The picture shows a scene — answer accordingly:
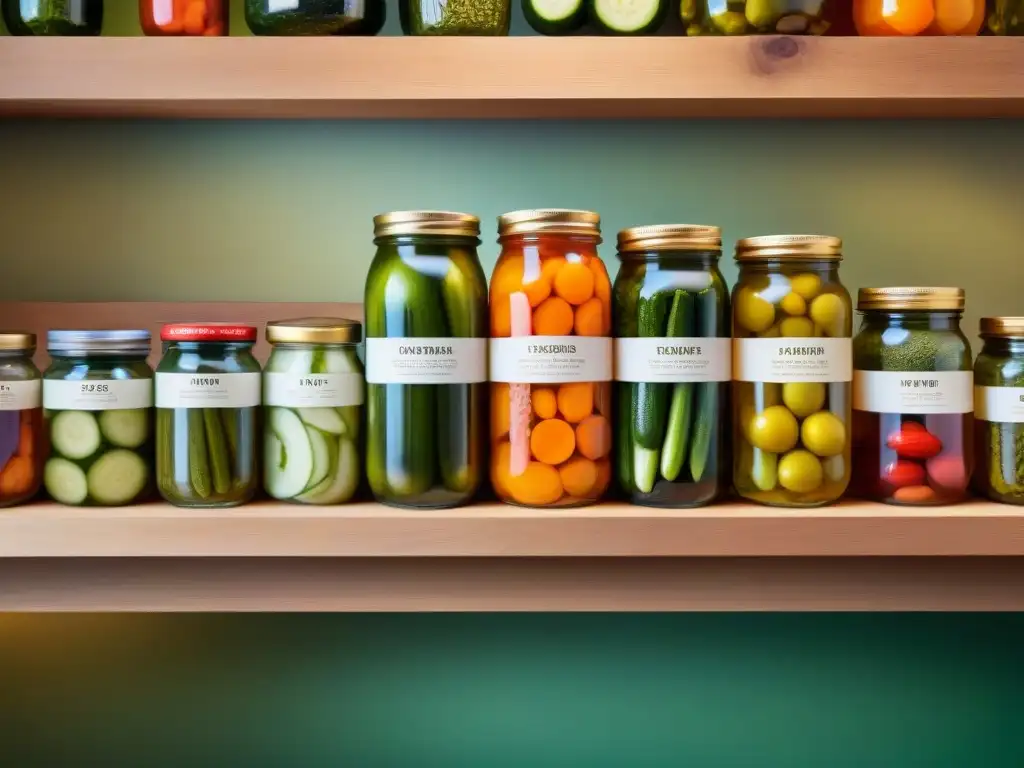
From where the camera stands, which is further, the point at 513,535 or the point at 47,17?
the point at 47,17

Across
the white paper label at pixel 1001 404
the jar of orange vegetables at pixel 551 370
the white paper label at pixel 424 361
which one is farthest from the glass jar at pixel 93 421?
the white paper label at pixel 1001 404

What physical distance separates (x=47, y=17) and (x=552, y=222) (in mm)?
531

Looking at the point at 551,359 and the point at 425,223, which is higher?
the point at 425,223

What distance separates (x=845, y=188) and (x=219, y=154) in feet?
2.47

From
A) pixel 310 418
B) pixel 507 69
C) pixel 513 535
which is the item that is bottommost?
pixel 513 535

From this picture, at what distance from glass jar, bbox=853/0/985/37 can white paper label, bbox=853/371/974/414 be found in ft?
1.03

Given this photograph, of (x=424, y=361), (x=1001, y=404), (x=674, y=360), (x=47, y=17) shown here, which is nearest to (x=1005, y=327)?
(x=1001, y=404)

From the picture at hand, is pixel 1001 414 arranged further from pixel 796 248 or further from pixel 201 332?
pixel 201 332

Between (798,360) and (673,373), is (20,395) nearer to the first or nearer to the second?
(673,373)

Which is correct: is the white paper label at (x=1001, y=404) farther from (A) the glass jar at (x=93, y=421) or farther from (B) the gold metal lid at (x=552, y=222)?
(A) the glass jar at (x=93, y=421)

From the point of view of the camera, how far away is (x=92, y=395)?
2.60 ft

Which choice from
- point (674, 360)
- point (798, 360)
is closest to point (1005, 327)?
point (798, 360)

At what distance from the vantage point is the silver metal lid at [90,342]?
798 mm

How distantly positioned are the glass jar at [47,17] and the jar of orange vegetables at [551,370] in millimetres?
475
